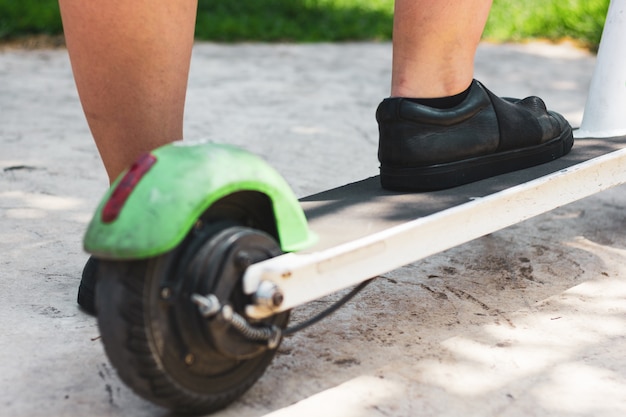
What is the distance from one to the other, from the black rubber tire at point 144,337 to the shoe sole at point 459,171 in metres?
0.52

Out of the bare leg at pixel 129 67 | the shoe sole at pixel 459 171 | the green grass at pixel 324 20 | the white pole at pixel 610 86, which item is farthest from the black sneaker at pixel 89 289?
the green grass at pixel 324 20

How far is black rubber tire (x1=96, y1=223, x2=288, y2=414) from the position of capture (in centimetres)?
113

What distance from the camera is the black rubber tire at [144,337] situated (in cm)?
113

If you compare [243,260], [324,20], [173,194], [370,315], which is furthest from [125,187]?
[324,20]

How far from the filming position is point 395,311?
1636mm

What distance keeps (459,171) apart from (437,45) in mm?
228

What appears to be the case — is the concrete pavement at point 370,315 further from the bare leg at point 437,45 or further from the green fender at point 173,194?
the bare leg at point 437,45

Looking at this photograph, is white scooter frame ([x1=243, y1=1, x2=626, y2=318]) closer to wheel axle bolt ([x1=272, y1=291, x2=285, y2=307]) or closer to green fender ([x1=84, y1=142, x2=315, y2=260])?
wheel axle bolt ([x1=272, y1=291, x2=285, y2=307])

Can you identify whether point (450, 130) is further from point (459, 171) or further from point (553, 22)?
point (553, 22)

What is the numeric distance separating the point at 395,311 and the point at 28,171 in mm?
1269

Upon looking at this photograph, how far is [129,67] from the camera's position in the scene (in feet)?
4.90

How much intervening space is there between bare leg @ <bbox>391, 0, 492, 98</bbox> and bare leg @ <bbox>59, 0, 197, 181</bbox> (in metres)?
0.38

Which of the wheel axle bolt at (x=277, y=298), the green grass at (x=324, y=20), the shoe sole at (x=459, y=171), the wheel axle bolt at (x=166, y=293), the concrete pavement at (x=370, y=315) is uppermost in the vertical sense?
the shoe sole at (x=459, y=171)

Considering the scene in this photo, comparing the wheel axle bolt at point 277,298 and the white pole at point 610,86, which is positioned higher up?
the white pole at point 610,86
